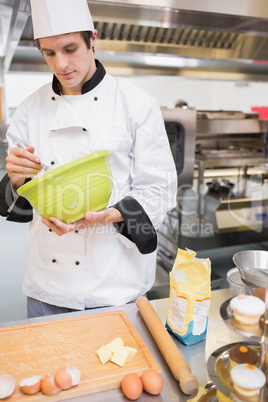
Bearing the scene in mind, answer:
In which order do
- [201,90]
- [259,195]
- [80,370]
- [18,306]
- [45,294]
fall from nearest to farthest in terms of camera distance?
1. [80,370]
2. [45,294]
3. [18,306]
4. [259,195]
5. [201,90]

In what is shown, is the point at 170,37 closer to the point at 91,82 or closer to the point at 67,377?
the point at 91,82

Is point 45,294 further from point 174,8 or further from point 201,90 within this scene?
point 201,90

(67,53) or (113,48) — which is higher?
(113,48)

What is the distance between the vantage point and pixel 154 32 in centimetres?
258

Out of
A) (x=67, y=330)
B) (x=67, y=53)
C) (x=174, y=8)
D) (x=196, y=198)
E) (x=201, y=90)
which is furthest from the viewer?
(x=201, y=90)

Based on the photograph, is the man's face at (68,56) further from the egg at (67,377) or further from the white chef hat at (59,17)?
the egg at (67,377)

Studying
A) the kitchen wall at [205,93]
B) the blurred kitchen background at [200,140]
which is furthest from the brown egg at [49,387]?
the kitchen wall at [205,93]

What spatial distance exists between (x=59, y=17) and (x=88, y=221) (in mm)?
528

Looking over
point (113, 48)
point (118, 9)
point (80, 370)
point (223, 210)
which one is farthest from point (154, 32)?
point (80, 370)

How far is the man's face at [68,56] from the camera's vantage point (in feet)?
3.39

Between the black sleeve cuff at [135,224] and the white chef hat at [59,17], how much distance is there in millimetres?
473

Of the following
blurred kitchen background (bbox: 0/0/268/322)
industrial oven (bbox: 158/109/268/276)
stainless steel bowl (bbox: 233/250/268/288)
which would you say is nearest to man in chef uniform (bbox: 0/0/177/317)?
stainless steel bowl (bbox: 233/250/268/288)

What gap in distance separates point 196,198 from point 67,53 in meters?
2.08

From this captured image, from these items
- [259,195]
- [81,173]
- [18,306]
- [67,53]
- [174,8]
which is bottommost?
[18,306]
